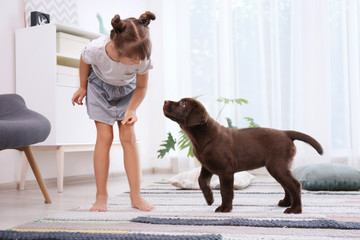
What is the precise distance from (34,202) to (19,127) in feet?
1.71

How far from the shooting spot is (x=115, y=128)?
3252mm

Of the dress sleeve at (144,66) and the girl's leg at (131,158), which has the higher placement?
the dress sleeve at (144,66)

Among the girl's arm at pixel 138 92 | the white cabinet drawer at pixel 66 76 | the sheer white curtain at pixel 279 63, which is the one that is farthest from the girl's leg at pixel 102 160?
the sheer white curtain at pixel 279 63

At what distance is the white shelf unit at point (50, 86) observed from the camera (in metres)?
2.70

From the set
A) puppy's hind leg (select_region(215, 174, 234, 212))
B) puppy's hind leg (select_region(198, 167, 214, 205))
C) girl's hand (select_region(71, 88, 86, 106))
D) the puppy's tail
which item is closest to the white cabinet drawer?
girl's hand (select_region(71, 88, 86, 106))

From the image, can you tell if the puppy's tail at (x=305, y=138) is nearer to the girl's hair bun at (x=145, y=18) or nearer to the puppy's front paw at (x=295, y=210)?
the puppy's front paw at (x=295, y=210)

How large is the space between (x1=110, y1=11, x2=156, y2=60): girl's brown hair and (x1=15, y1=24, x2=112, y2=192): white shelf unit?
49.2 inches

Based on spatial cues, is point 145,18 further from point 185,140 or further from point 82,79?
point 185,140

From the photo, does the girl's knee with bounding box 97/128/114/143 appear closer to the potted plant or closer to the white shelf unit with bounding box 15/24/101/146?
the white shelf unit with bounding box 15/24/101/146

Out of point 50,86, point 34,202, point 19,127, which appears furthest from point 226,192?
point 50,86

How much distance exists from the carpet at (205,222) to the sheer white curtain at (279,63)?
5.02 feet

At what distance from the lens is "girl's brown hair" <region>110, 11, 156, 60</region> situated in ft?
5.13

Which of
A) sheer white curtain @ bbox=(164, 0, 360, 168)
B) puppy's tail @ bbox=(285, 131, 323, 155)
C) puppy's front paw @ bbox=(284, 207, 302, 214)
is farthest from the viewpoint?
sheer white curtain @ bbox=(164, 0, 360, 168)

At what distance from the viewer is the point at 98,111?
5.93ft
